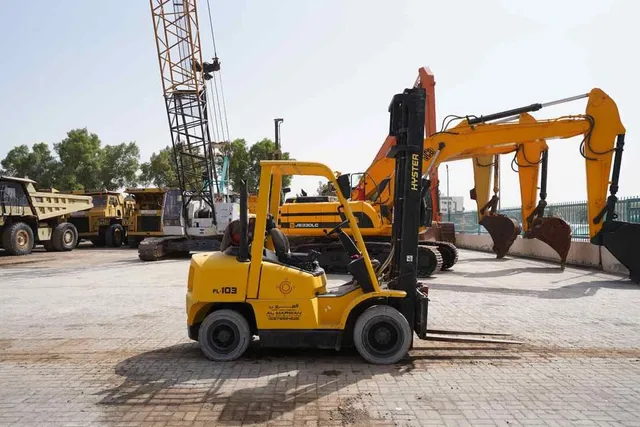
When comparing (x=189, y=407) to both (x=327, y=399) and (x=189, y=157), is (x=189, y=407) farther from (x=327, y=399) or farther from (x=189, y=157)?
(x=189, y=157)

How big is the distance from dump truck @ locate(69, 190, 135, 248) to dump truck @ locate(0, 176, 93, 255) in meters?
1.85

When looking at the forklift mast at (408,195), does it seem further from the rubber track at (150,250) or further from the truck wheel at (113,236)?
the truck wheel at (113,236)

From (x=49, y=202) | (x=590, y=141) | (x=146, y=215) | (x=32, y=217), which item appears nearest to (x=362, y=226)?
(x=590, y=141)

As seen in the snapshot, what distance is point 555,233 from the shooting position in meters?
15.1

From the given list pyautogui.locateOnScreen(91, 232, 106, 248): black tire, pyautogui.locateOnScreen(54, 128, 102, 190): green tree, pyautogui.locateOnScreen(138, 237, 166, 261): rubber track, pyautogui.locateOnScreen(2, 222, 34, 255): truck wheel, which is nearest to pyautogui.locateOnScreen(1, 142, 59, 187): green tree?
pyautogui.locateOnScreen(54, 128, 102, 190): green tree

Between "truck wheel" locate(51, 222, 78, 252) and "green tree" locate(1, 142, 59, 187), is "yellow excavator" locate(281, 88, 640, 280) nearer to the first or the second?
"truck wheel" locate(51, 222, 78, 252)

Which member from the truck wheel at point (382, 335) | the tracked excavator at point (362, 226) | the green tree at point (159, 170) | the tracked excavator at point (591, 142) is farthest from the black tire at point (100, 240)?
the green tree at point (159, 170)

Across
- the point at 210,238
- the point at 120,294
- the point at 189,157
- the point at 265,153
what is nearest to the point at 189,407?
the point at 120,294

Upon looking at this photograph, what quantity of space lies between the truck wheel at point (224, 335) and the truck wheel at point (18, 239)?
18.7 m

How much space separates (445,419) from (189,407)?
81.8 inches

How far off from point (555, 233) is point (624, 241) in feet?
10.2

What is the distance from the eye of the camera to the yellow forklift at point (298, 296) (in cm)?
535

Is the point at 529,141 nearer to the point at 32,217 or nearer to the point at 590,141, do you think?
the point at 590,141

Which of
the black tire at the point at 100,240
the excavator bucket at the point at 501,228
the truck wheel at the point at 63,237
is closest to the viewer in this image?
the excavator bucket at the point at 501,228
